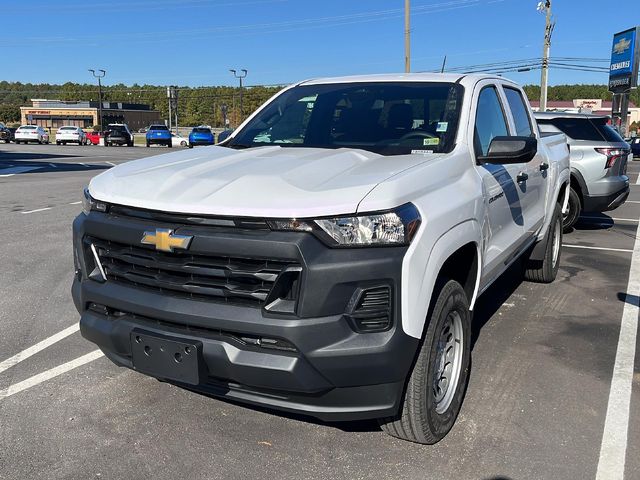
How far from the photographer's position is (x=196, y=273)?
264 centimetres

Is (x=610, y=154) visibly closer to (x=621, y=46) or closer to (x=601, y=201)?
(x=601, y=201)

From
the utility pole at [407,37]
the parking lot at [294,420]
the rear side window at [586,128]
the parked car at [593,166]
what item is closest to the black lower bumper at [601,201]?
the parked car at [593,166]

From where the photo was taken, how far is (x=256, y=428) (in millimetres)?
3234

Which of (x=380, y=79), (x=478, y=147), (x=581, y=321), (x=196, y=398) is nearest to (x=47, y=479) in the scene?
(x=196, y=398)

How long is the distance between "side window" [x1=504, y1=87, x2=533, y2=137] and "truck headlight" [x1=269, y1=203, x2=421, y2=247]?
8.86 feet

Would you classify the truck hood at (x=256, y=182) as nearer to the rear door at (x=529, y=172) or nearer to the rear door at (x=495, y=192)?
the rear door at (x=495, y=192)

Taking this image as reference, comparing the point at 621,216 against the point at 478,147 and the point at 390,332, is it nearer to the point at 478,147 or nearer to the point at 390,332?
the point at 478,147

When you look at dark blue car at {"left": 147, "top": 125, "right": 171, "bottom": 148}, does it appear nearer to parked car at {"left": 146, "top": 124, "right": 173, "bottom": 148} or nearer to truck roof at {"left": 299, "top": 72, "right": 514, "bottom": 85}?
parked car at {"left": 146, "top": 124, "right": 173, "bottom": 148}

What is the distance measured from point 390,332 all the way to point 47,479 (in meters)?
1.73

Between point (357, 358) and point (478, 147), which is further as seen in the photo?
point (478, 147)

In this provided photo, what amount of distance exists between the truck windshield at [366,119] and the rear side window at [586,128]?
5877 mm

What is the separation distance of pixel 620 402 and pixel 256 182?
8.39 feet

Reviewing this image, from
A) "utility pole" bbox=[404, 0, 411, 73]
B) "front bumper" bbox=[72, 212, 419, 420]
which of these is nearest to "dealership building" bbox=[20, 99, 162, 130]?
"utility pole" bbox=[404, 0, 411, 73]

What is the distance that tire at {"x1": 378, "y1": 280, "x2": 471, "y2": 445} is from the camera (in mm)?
2773
